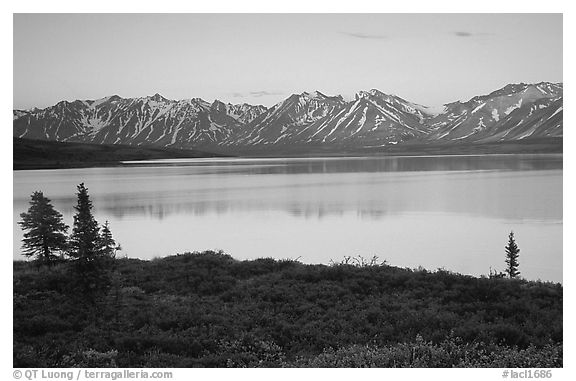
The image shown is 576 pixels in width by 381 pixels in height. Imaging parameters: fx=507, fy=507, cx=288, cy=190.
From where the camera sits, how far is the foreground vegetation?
25.2 feet

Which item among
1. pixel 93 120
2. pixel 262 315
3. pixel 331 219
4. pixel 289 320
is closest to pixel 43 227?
pixel 262 315

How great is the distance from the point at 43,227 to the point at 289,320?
574cm

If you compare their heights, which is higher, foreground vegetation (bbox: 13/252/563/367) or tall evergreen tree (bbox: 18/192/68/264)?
tall evergreen tree (bbox: 18/192/68/264)

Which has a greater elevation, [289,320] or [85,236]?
[85,236]

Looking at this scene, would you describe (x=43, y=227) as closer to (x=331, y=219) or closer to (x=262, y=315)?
(x=262, y=315)

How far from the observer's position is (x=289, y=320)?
8844 millimetres

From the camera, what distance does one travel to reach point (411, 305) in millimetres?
9367

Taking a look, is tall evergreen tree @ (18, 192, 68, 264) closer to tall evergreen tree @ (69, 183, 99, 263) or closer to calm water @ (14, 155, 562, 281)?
calm water @ (14, 155, 562, 281)

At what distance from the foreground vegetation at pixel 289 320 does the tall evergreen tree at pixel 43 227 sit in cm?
46

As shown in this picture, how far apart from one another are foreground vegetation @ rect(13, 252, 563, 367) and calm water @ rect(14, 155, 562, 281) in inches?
132

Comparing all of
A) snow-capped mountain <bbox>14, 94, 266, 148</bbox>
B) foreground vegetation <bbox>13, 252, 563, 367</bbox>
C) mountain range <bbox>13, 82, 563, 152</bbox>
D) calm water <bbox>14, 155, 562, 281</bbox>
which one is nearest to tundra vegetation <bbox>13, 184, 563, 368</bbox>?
foreground vegetation <bbox>13, 252, 563, 367</bbox>

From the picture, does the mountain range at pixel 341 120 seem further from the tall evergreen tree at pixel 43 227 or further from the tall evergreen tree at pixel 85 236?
the tall evergreen tree at pixel 85 236

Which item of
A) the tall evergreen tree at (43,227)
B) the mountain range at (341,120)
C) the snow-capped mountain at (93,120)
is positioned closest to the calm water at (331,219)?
the tall evergreen tree at (43,227)
